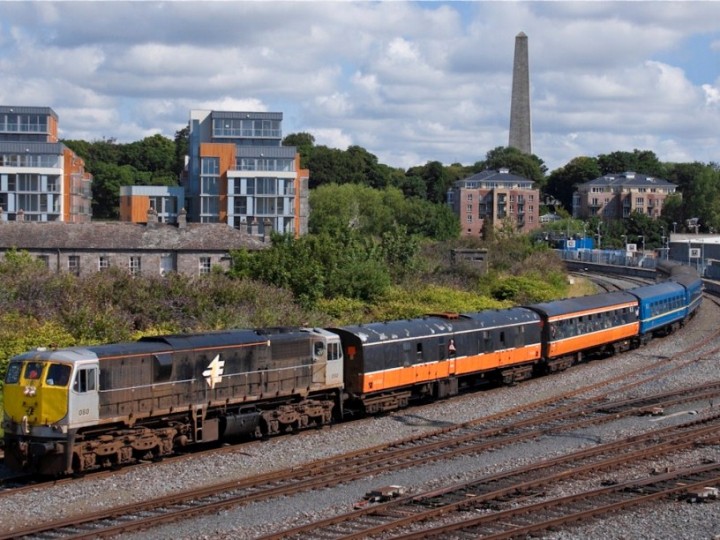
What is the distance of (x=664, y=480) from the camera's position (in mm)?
20078

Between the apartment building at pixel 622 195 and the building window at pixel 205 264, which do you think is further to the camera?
the apartment building at pixel 622 195

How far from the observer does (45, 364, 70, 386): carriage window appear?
20.8 meters

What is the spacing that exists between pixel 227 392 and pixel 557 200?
563 feet

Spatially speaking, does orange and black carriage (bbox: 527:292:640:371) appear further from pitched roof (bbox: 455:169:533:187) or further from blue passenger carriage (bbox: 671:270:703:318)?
pitched roof (bbox: 455:169:533:187)

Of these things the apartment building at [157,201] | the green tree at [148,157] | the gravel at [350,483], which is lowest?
the gravel at [350,483]

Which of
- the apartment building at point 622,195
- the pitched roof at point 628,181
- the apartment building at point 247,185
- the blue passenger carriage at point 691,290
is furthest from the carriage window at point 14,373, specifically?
the pitched roof at point 628,181

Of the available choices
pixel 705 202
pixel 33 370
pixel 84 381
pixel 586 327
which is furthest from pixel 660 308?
pixel 705 202

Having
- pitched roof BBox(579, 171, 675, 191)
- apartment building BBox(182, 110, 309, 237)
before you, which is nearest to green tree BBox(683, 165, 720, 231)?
pitched roof BBox(579, 171, 675, 191)

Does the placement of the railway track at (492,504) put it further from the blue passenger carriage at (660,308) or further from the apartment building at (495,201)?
the apartment building at (495,201)

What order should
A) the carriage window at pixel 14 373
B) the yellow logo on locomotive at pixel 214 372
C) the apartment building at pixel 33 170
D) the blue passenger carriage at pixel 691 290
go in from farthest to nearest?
1. the apartment building at pixel 33 170
2. the blue passenger carriage at pixel 691 290
3. the yellow logo on locomotive at pixel 214 372
4. the carriage window at pixel 14 373

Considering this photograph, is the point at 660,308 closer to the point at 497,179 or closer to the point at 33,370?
the point at 33,370

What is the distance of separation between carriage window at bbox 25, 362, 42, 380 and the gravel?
98.2 inches

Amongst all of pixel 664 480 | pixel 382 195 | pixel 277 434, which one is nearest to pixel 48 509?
pixel 277 434

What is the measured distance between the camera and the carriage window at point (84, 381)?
20.9m
